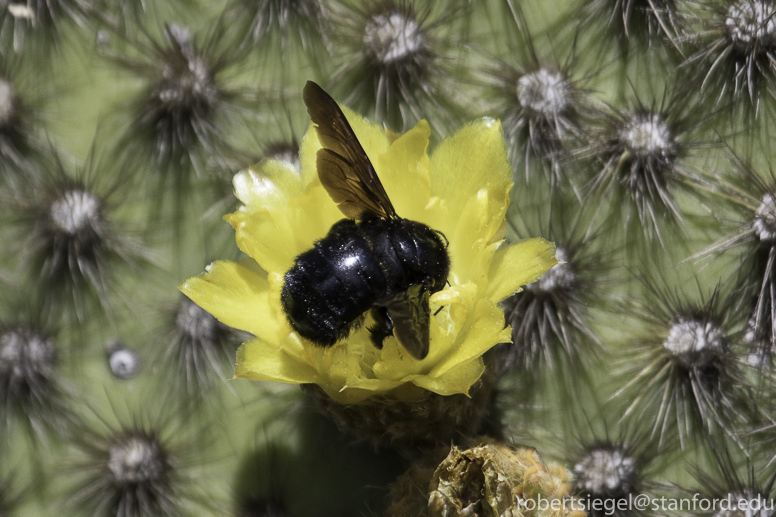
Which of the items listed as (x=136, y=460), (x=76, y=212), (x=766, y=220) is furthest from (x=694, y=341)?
(x=76, y=212)

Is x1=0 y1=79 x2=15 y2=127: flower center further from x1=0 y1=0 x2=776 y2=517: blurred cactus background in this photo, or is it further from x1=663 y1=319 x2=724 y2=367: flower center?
x1=663 y1=319 x2=724 y2=367: flower center

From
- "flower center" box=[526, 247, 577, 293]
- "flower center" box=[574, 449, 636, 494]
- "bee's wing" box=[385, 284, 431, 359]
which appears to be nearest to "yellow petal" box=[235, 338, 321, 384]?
"bee's wing" box=[385, 284, 431, 359]

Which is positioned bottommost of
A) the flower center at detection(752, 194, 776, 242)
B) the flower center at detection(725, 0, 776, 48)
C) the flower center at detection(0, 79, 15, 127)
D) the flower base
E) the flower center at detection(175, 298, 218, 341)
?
the flower base

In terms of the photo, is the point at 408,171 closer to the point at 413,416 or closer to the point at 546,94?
the point at 546,94

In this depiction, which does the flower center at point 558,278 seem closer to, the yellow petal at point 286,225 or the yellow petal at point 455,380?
the yellow petal at point 455,380

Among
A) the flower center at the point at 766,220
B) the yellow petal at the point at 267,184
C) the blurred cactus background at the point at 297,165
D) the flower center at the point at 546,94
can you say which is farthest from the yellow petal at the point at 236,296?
the flower center at the point at 766,220

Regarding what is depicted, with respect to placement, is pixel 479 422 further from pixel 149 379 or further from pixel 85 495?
pixel 85 495
